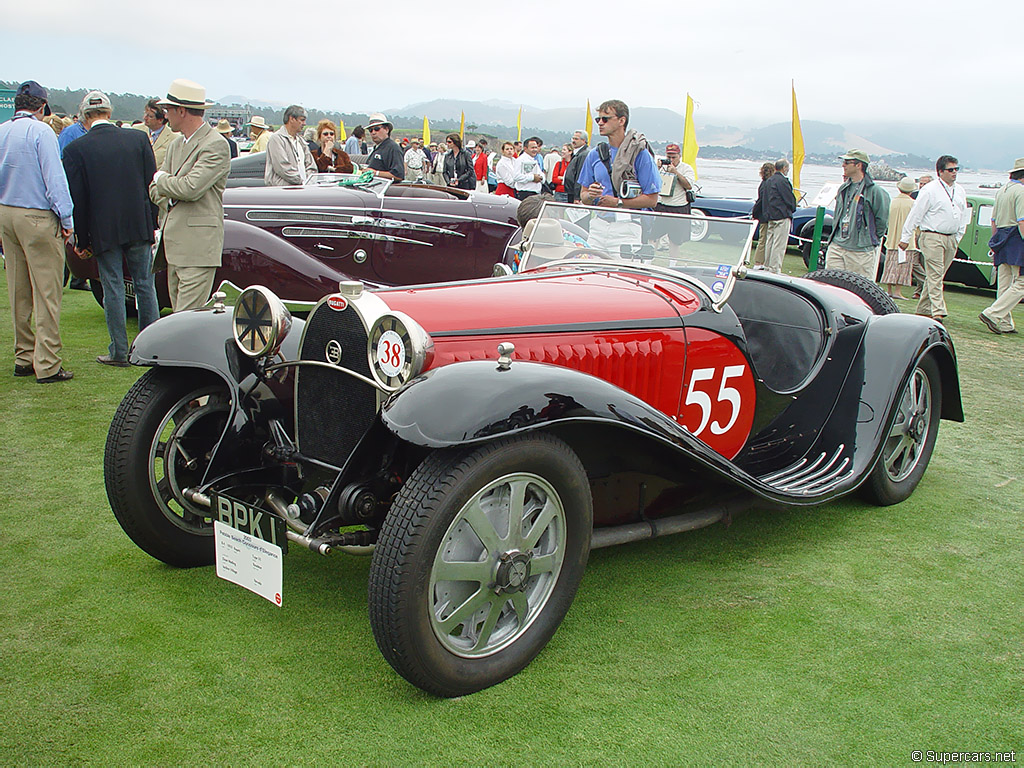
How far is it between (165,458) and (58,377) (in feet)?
10.5

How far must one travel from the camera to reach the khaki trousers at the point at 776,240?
12.4m

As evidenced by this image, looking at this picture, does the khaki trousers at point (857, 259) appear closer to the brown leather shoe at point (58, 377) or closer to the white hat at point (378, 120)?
the white hat at point (378, 120)

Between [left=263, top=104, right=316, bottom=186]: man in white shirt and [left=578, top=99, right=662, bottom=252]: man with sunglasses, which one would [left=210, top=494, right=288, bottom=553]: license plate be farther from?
[left=263, top=104, right=316, bottom=186]: man in white shirt

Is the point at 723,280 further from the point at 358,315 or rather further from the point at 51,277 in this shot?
the point at 51,277

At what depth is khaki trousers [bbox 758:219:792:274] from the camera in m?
12.4

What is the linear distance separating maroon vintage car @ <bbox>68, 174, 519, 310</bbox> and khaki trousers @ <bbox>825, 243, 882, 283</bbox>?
3.95 metres

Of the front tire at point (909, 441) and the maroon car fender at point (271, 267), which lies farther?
the maroon car fender at point (271, 267)

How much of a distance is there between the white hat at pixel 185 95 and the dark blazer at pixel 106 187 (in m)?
0.90

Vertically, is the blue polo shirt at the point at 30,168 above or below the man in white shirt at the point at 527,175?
below

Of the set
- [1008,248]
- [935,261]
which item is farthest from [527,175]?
[1008,248]

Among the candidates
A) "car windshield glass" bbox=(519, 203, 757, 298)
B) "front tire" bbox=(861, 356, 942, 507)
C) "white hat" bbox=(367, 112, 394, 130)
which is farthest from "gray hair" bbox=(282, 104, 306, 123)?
"front tire" bbox=(861, 356, 942, 507)

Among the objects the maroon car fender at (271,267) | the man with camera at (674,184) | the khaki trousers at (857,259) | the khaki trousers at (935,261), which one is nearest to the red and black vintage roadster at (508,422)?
the maroon car fender at (271,267)

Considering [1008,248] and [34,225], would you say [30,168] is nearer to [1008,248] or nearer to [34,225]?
[34,225]

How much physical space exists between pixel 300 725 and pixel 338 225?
565 centimetres
